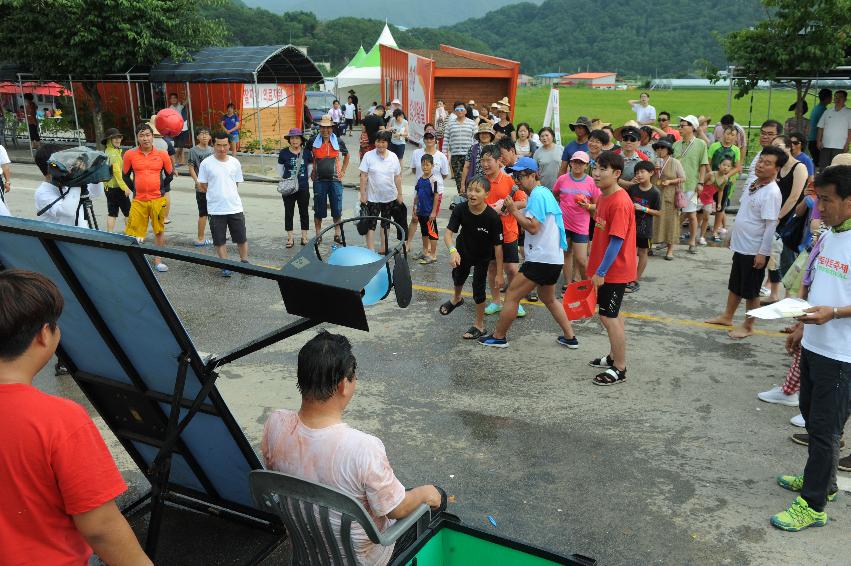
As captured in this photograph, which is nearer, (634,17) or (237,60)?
(237,60)

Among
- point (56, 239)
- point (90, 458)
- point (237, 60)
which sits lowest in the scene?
point (90, 458)

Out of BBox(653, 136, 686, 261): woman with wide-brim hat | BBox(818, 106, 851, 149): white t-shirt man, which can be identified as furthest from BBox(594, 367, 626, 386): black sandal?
BBox(818, 106, 851, 149): white t-shirt man

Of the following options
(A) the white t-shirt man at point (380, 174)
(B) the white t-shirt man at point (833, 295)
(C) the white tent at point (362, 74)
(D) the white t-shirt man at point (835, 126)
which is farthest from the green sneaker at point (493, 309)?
(C) the white tent at point (362, 74)

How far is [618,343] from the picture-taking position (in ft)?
20.8

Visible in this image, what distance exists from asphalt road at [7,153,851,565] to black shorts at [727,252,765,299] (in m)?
0.52

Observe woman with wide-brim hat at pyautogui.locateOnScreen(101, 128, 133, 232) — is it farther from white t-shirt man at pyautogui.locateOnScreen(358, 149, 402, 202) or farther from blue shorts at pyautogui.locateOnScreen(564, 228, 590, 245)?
blue shorts at pyautogui.locateOnScreen(564, 228, 590, 245)

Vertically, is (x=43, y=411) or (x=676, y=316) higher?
(x=43, y=411)

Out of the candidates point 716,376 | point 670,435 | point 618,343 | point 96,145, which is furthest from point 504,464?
point 96,145

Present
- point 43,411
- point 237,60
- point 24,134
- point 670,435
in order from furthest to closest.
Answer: point 24,134, point 237,60, point 670,435, point 43,411

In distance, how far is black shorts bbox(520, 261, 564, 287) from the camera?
22.2ft

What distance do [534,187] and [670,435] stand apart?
8.69 ft

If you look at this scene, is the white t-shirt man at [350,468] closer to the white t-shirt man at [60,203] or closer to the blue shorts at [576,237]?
the white t-shirt man at [60,203]

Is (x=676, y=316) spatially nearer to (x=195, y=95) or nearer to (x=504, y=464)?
(x=504, y=464)

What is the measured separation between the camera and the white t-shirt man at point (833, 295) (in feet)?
13.5
